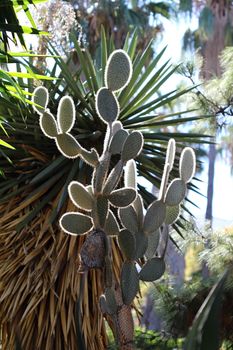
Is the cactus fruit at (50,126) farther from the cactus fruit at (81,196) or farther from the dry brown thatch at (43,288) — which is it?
the dry brown thatch at (43,288)

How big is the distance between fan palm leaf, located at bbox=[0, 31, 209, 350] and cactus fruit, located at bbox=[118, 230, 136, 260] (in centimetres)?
265

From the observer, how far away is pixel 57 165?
279 inches

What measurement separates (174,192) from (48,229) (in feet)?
9.59

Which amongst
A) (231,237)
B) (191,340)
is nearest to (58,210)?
(231,237)

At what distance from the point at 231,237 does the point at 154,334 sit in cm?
158

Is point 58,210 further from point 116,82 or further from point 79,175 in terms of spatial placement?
point 116,82

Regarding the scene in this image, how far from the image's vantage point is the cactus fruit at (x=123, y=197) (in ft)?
13.3

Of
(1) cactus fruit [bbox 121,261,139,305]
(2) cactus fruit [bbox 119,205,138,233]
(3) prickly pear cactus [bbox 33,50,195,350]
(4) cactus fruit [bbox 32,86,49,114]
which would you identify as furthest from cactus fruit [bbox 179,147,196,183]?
(4) cactus fruit [bbox 32,86,49,114]

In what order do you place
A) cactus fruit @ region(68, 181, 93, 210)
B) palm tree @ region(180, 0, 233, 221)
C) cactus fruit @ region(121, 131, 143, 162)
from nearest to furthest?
1. cactus fruit @ region(68, 181, 93, 210)
2. cactus fruit @ region(121, 131, 143, 162)
3. palm tree @ region(180, 0, 233, 221)

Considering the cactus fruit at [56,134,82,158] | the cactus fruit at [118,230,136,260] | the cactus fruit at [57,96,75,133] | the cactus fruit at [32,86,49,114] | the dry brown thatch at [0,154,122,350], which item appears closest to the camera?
the cactus fruit at [118,230,136,260]

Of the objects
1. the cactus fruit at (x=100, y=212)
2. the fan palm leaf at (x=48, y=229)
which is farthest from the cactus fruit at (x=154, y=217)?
the fan palm leaf at (x=48, y=229)

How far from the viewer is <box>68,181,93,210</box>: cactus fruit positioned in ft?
13.5

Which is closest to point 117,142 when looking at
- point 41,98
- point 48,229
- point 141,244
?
point 141,244

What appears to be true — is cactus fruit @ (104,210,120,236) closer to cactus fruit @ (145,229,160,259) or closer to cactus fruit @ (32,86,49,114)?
cactus fruit @ (145,229,160,259)
